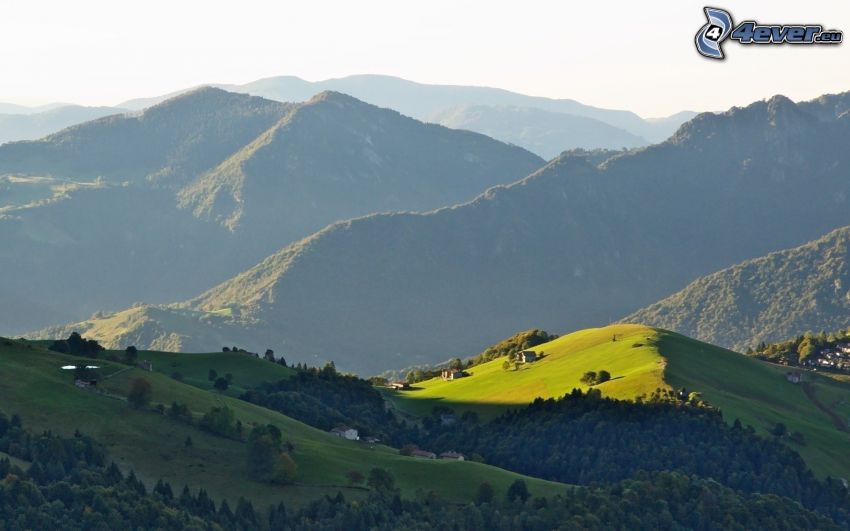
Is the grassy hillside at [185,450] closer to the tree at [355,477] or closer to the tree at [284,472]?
the tree at [284,472]

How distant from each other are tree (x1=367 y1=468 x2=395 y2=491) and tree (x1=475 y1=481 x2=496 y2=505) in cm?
978

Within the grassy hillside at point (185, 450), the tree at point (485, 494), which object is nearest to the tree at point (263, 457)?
the grassy hillside at point (185, 450)

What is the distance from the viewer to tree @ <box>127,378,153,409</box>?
178 meters

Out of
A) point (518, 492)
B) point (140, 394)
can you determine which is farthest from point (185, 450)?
point (518, 492)

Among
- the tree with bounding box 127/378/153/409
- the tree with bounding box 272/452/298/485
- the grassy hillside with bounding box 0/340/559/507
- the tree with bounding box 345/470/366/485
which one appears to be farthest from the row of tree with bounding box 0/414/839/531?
the tree with bounding box 127/378/153/409

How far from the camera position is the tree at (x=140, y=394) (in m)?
178

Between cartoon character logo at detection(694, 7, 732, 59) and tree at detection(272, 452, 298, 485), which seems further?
cartoon character logo at detection(694, 7, 732, 59)

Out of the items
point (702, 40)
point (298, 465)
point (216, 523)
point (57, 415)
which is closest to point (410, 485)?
point (298, 465)

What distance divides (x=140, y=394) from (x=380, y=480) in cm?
3291

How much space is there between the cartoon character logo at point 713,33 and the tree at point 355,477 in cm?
7271

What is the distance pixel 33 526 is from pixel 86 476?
13570 millimetres

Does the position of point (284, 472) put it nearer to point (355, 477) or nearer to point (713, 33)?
point (355, 477)

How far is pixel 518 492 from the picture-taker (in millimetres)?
A: 169750

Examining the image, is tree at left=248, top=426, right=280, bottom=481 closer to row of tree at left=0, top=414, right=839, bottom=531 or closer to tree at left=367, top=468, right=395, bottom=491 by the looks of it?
row of tree at left=0, top=414, right=839, bottom=531
